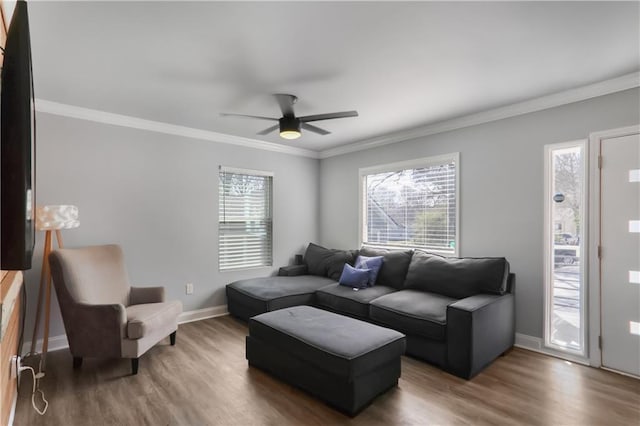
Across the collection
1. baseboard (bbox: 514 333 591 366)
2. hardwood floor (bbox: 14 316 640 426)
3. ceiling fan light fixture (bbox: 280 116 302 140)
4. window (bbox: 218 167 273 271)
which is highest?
ceiling fan light fixture (bbox: 280 116 302 140)

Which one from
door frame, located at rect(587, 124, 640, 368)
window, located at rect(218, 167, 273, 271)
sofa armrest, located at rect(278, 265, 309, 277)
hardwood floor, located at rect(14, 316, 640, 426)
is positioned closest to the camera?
hardwood floor, located at rect(14, 316, 640, 426)

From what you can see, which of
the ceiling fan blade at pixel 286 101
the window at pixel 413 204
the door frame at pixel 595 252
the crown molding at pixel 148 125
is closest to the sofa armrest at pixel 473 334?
the door frame at pixel 595 252

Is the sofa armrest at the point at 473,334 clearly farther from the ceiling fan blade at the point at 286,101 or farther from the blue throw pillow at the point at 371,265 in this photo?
the ceiling fan blade at the point at 286,101

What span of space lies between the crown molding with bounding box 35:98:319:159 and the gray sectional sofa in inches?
78.6

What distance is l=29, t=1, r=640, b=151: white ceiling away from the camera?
6.27 ft

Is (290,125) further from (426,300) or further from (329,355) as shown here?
(426,300)

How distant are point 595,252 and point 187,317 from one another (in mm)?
4538

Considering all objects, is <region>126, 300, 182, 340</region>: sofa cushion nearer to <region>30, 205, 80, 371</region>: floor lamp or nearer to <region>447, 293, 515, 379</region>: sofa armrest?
<region>30, 205, 80, 371</region>: floor lamp

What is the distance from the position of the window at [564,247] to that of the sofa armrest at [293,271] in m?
3.13

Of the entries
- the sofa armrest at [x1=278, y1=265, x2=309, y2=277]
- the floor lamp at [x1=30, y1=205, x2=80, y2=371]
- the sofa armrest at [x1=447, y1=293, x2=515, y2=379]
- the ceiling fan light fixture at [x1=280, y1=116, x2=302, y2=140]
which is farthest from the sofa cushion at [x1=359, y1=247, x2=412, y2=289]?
the floor lamp at [x1=30, y1=205, x2=80, y2=371]

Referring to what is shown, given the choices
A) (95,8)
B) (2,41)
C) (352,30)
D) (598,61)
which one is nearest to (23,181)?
(2,41)

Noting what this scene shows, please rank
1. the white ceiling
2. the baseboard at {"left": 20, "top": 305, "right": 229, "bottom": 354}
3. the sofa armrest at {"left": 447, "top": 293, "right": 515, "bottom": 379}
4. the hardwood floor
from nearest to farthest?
the white ceiling < the hardwood floor < the sofa armrest at {"left": 447, "top": 293, "right": 515, "bottom": 379} < the baseboard at {"left": 20, "top": 305, "right": 229, "bottom": 354}

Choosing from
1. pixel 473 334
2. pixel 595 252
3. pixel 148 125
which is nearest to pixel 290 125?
pixel 148 125

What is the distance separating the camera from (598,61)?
251 cm
